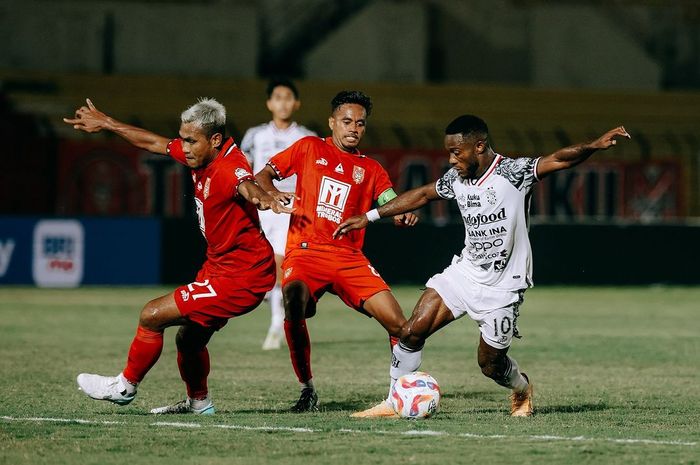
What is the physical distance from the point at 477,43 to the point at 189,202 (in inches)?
317

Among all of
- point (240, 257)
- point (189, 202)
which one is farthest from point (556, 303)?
point (240, 257)

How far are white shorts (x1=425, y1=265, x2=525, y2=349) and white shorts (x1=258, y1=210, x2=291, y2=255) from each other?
4.82 metres

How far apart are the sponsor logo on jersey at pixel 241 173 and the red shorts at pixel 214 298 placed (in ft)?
2.13

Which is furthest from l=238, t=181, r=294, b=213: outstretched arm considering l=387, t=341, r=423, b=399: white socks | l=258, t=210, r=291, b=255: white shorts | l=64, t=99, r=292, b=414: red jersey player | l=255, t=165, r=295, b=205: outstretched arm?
l=258, t=210, r=291, b=255: white shorts

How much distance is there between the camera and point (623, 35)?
30.3 meters

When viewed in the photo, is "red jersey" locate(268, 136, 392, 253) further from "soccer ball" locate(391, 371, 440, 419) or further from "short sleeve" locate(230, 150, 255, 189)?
"soccer ball" locate(391, 371, 440, 419)

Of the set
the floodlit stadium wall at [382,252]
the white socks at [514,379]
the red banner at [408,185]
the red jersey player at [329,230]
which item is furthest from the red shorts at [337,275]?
the red banner at [408,185]

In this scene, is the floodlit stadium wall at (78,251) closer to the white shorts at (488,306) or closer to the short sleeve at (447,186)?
the short sleeve at (447,186)

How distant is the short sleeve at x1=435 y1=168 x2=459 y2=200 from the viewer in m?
8.50

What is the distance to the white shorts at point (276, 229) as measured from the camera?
13.1m

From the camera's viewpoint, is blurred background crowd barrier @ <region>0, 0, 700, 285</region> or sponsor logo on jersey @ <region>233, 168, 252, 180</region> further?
blurred background crowd barrier @ <region>0, 0, 700, 285</region>

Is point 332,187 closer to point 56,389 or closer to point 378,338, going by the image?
point 56,389

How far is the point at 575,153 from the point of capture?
7.89 meters

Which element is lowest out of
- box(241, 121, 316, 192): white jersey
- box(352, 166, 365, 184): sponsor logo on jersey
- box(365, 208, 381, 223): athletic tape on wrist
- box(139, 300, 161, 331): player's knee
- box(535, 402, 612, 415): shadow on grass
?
box(535, 402, 612, 415): shadow on grass
